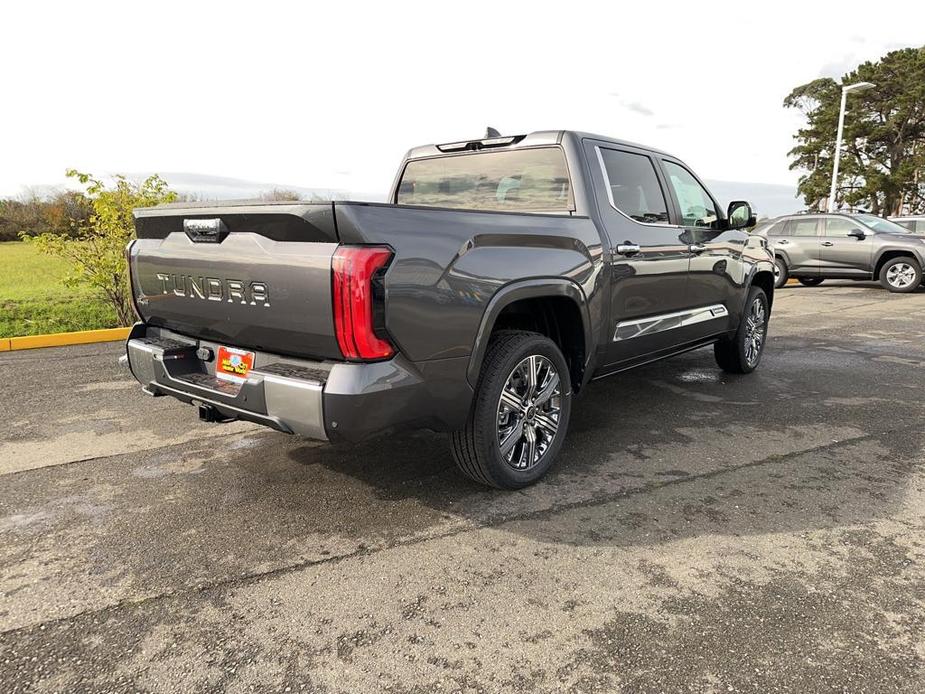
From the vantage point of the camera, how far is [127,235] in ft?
26.1

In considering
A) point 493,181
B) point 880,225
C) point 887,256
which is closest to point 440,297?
point 493,181

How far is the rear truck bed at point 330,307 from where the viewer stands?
2.49 m

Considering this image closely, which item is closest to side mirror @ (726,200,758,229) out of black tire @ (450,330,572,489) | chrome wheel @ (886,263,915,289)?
black tire @ (450,330,572,489)

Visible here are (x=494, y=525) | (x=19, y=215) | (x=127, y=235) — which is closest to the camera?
(x=494, y=525)

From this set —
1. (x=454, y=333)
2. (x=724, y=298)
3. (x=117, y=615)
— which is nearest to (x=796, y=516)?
(x=454, y=333)

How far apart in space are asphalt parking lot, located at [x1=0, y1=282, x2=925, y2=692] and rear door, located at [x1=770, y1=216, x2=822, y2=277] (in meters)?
10.1

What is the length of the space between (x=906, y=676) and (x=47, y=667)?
8.70 feet

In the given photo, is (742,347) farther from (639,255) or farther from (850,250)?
(850,250)

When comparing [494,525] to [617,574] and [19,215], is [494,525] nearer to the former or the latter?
[617,574]

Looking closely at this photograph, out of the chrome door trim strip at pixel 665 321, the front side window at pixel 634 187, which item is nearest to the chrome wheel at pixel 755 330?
the chrome door trim strip at pixel 665 321

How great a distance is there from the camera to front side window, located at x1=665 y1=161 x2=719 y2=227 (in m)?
4.75

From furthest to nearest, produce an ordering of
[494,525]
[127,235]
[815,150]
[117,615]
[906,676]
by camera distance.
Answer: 1. [815,150]
2. [127,235]
3. [494,525]
4. [117,615]
5. [906,676]

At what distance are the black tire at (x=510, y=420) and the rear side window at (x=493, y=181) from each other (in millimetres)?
956

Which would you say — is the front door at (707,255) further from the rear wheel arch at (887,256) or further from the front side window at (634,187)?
the rear wheel arch at (887,256)
